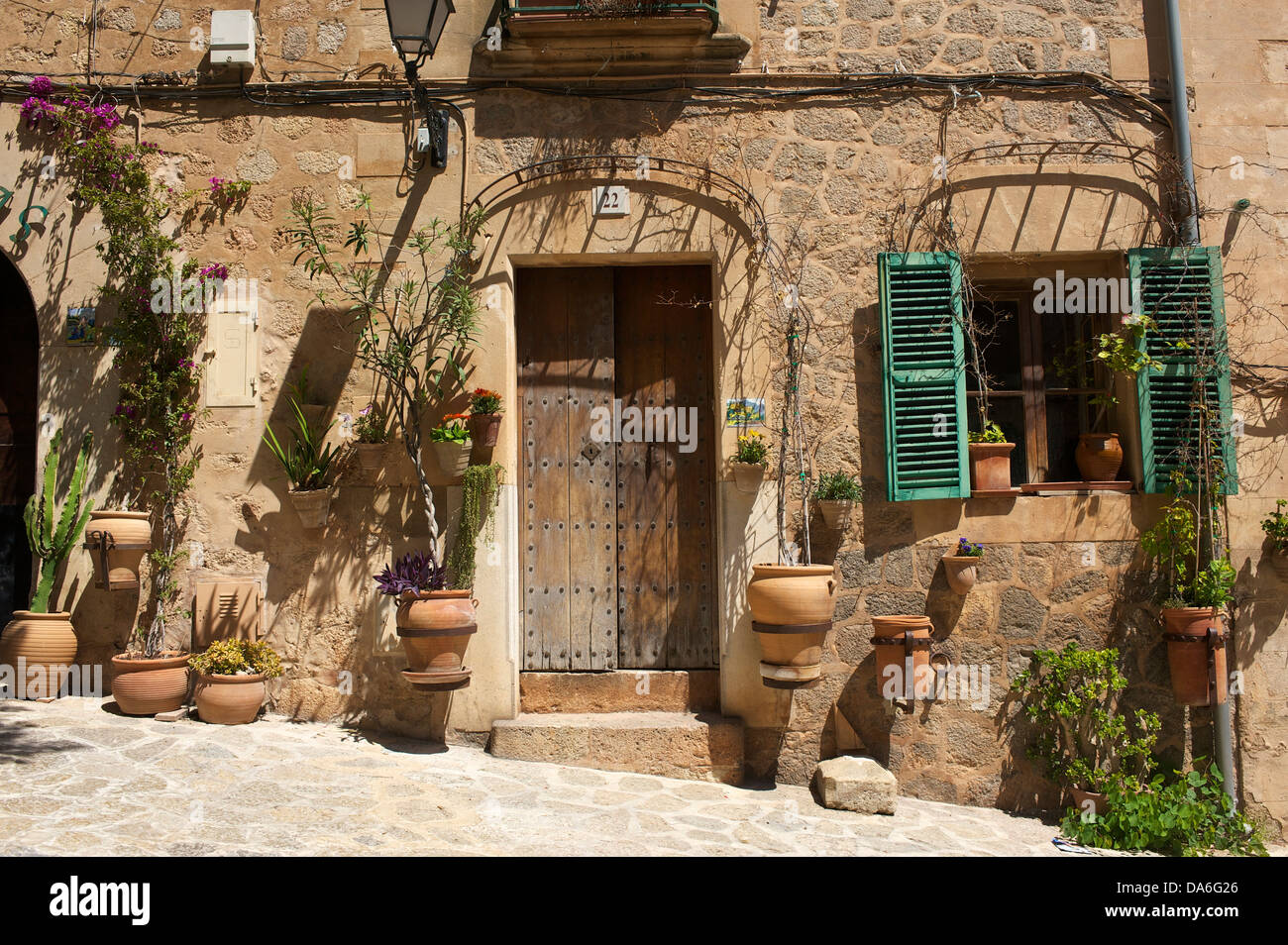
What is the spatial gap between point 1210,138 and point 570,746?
5.07 metres

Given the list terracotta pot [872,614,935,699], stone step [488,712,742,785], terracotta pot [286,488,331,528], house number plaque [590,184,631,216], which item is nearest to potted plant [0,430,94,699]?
terracotta pot [286,488,331,528]

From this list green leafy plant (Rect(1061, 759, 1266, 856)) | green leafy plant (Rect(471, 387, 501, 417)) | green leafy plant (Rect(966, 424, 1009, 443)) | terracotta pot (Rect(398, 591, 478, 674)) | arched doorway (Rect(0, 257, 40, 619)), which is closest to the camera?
green leafy plant (Rect(1061, 759, 1266, 856))

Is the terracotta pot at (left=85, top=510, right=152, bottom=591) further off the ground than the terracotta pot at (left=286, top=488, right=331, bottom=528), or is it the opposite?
the terracotta pot at (left=286, top=488, right=331, bottom=528)

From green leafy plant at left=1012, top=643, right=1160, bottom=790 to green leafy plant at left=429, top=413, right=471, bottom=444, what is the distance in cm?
337

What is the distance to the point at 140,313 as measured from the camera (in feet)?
17.5

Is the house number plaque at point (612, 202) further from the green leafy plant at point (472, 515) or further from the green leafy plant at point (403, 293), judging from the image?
the green leafy plant at point (472, 515)

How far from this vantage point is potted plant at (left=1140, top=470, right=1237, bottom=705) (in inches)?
197

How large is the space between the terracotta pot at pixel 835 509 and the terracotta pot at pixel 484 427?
1.85 metres

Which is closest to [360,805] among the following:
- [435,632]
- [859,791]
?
[435,632]

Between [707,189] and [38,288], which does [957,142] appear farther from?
[38,288]

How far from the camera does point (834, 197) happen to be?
18.0 feet

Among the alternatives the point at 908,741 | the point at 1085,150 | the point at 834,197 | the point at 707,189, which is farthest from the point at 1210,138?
the point at 908,741

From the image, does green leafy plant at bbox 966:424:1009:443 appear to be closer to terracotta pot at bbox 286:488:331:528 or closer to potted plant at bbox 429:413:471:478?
potted plant at bbox 429:413:471:478

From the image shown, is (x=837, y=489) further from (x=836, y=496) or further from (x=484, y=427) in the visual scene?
(x=484, y=427)
